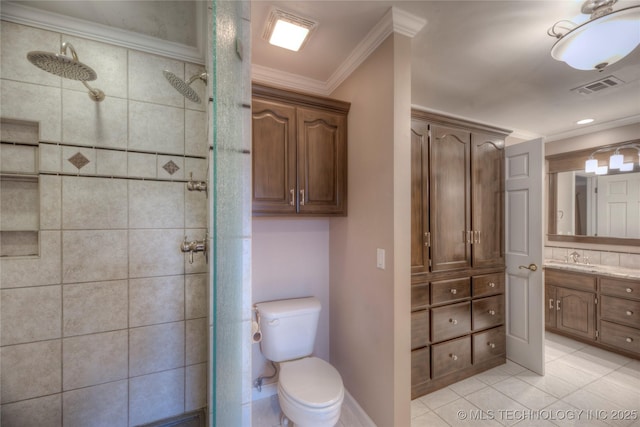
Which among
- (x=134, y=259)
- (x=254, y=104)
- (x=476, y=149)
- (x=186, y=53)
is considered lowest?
(x=134, y=259)

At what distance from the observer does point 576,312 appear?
8.73 ft

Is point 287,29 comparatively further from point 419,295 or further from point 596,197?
point 596,197

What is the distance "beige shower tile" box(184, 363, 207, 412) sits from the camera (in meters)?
1.60

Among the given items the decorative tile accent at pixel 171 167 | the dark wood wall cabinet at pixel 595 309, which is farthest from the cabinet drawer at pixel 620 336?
the decorative tile accent at pixel 171 167

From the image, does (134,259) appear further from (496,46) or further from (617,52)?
(617,52)

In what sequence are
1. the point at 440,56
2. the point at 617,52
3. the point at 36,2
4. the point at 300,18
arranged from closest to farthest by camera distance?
the point at 617,52, the point at 36,2, the point at 300,18, the point at 440,56

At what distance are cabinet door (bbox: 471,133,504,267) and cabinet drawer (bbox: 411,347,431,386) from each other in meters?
0.85

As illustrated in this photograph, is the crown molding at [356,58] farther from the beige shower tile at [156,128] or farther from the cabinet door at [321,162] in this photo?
the beige shower tile at [156,128]

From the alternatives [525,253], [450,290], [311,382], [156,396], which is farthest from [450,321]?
[156,396]

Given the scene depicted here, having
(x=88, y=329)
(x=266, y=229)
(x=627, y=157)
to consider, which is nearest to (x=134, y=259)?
(x=88, y=329)

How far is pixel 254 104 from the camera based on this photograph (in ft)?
5.19

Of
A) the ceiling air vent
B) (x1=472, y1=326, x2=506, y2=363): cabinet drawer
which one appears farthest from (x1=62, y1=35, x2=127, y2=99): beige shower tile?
the ceiling air vent

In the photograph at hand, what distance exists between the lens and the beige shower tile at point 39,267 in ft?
4.20

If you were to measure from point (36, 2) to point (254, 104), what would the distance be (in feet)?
3.70
